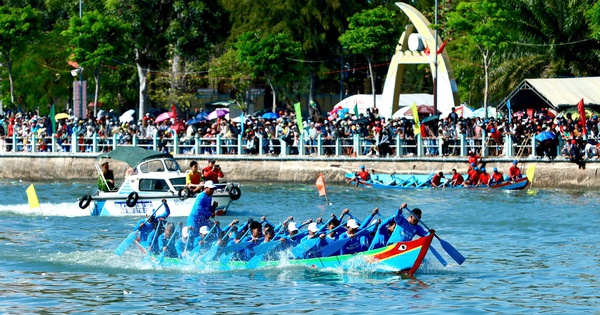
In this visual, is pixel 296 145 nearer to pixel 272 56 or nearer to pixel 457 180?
pixel 457 180

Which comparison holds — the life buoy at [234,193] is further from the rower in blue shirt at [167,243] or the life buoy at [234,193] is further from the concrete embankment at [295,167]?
the concrete embankment at [295,167]

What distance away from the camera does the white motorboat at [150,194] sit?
1336 inches

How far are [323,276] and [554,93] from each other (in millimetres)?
24518

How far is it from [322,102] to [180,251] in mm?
59994

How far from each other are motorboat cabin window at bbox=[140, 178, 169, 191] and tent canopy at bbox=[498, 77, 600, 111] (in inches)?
675

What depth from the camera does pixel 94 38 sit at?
189ft

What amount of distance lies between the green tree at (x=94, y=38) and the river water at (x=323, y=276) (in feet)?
71.4

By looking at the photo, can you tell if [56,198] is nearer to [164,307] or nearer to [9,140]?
[9,140]

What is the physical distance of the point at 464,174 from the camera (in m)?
42.1

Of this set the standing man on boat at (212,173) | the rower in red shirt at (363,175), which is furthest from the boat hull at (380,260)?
the rower in red shirt at (363,175)

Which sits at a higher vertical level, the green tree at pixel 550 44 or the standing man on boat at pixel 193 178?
the green tree at pixel 550 44

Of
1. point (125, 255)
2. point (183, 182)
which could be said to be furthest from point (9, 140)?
point (125, 255)

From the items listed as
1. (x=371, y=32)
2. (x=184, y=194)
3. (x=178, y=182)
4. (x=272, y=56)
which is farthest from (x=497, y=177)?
(x=371, y=32)

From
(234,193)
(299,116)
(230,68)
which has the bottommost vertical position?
(234,193)
